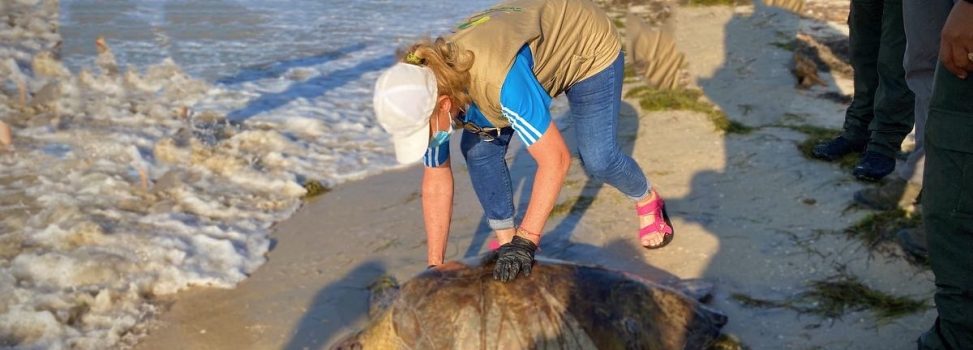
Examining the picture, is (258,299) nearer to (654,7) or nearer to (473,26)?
(473,26)

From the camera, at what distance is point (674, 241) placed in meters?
3.76

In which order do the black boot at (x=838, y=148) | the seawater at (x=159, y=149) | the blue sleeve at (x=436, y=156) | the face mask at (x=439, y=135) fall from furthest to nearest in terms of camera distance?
the black boot at (x=838, y=148) < the seawater at (x=159, y=149) < the blue sleeve at (x=436, y=156) < the face mask at (x=439, y=135)

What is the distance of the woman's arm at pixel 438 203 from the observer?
3.20 meters

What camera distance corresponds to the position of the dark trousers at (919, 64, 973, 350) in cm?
209

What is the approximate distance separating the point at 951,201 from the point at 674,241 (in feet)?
5.54

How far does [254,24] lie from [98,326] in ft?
23.6

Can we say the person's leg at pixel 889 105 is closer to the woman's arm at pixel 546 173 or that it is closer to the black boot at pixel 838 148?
the black boot at pixel 838 148

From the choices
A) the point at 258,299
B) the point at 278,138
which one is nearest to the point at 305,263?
the point at 258,299

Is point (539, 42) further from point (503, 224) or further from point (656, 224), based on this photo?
point (656, 224)

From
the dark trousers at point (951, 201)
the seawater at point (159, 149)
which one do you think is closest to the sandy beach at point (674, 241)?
the seawater at point (159, 149)

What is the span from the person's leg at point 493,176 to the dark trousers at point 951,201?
5.07 feet

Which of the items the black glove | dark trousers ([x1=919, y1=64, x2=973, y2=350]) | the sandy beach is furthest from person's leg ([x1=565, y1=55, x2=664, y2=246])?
dark trousers ([x1=919, y1=64, x2=973, y2=350])

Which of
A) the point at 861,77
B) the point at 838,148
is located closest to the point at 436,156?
the point at 838,148

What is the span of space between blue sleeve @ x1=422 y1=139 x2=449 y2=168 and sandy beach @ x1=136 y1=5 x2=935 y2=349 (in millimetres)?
736
